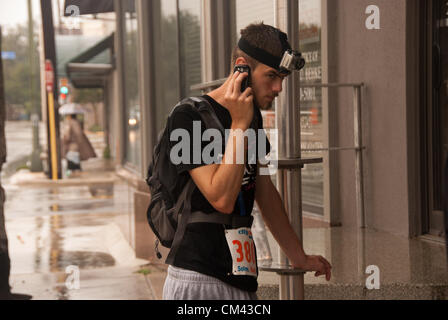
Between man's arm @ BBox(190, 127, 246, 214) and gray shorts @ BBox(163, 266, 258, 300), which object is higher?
man's arm @ BBox(190, 127, 246, 214)

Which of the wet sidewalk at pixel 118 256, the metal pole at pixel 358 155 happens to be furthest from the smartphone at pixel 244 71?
the metal pole at pixel 358 155

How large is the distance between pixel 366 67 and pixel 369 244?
6.42 ft

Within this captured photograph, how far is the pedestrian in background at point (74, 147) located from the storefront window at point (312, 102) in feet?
55.5

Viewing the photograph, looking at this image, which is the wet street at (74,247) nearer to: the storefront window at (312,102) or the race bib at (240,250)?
the storefront window at (312,102)

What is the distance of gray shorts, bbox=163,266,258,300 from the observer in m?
2.85

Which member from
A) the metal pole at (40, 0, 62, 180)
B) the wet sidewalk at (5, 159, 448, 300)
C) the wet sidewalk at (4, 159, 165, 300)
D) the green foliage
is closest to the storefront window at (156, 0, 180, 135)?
the wet sidewalk at (5, 159, 448, 300)

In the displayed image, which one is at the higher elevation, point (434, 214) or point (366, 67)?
point (366, 67)

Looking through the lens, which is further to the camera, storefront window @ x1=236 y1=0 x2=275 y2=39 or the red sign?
the red sign

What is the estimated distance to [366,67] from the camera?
25.2 feet

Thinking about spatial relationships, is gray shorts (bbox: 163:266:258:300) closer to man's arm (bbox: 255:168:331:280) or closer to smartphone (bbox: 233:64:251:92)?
man's arm (bbox: 255:168:331:280)

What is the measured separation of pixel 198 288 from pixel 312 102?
6.07 metres

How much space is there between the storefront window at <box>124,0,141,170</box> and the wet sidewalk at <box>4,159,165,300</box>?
1.15m
